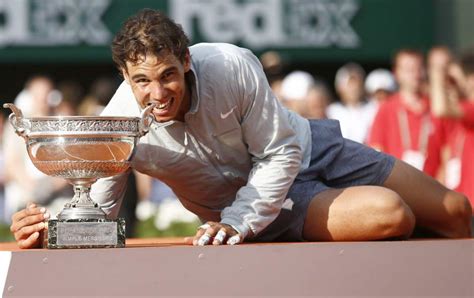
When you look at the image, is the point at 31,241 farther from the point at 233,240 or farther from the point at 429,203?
the point at 429,203

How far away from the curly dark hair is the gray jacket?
0.23 meters

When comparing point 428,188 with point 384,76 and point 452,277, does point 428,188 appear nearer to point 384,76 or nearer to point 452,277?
point 452,277

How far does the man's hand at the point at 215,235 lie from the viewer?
387cm

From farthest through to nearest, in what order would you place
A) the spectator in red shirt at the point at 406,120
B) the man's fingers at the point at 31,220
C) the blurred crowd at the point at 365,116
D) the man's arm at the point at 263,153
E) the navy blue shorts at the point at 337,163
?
the spectator in red shirt at the point at 406,120, the blurred crowd at the point at 365,116, the navy blue shorts at the point at 337,163, the man's arm at the point at 263,153, the man's fingers at the point at 31,220

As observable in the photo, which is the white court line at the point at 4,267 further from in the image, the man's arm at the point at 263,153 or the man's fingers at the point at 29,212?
the man's arm at the point at 263,153

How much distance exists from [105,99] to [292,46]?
3.30 metres

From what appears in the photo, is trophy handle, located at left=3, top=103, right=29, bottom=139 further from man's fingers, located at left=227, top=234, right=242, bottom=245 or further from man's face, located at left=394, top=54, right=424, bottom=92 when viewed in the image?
man's face, located at left=394, top=54, right=424, bottom=92

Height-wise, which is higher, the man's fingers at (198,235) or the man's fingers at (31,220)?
the man's fingers at (31,220)

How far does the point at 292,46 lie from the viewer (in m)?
12.2

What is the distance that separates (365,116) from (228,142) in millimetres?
6134

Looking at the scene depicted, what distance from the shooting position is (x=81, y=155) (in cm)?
378

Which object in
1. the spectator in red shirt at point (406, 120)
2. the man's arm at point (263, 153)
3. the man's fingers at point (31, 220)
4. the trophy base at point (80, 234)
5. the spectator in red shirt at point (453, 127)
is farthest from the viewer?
the spectator in red shirt at point (406, 120)

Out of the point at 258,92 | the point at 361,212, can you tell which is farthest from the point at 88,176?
the point at 361,212

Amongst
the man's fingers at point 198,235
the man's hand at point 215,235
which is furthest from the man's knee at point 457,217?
the man's fingers at point 198,235
